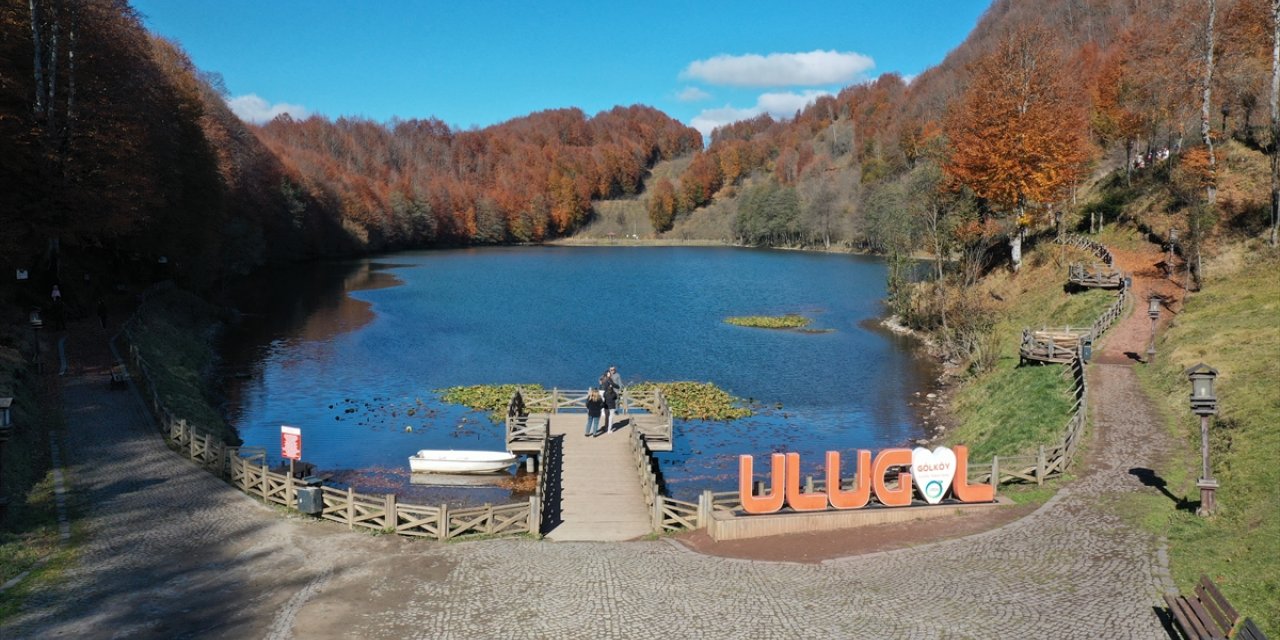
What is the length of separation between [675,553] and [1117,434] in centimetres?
1735

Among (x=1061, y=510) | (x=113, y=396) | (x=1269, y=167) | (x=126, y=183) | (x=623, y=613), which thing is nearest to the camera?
(x=623, y=613)

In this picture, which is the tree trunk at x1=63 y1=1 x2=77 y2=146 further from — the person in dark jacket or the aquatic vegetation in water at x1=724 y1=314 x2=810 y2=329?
the aquatic vegetation in water at x1=724 y1=314 x2=810 y2=329

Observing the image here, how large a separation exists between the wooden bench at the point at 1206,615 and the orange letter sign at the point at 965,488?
786cm

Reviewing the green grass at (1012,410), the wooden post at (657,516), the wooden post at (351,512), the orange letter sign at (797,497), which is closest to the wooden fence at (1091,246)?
the green grass at (1012,410)

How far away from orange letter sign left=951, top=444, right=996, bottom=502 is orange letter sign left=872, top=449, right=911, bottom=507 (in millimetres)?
1508

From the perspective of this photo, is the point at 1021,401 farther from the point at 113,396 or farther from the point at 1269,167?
Answer: the point at 113,396

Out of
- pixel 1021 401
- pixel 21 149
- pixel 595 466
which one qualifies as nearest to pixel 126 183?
pixel 21 149

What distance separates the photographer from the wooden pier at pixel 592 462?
23.6 meters

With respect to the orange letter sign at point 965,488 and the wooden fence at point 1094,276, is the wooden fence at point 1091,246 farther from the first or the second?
the orange letter sign at point 965,488

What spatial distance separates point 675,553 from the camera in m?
20.5

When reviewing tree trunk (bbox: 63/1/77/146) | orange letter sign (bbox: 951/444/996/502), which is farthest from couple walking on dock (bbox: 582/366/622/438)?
tree trunk (bbox: 63/1/77/146)

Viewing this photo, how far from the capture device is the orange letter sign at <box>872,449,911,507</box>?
22.4m

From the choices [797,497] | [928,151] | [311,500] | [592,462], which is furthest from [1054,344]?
[928,151]

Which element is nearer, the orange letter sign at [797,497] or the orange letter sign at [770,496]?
the orange letter sign at [770,496]
